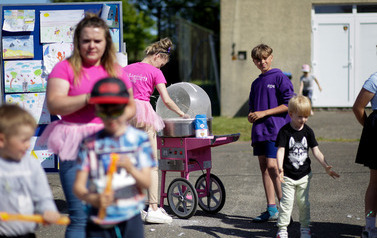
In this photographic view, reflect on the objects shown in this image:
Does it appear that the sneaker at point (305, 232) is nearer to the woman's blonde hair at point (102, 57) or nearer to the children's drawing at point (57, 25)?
the woman's blonde hair at point (102, 57)

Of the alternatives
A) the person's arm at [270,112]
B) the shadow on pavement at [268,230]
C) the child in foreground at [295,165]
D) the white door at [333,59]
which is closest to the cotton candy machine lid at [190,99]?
the person's arm at [270,112]

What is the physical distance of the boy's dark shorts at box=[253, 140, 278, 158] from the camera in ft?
19.9

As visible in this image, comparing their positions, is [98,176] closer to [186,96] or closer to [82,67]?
[82,67]

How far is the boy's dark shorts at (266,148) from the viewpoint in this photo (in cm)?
607

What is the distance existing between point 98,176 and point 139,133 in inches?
13.4

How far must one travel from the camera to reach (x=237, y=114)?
53.7ft

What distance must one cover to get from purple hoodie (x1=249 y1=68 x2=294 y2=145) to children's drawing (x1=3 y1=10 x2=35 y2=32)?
115 inches

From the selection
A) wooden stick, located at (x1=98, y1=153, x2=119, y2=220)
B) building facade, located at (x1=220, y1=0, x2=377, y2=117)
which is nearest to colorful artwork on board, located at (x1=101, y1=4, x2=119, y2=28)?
wooden stick, located at (x1=98, y1=153, x2=119, y2=220)

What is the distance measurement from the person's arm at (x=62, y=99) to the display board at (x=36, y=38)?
3171 mm

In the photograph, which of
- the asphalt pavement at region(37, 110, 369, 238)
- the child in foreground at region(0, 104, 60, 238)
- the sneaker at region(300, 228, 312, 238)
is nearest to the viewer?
the child in foreground at region(0, 104, 60, 238)

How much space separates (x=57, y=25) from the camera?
7.09 meters

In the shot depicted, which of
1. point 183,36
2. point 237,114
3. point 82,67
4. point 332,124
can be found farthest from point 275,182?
point 183,36

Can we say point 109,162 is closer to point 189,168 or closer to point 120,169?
point 120,169

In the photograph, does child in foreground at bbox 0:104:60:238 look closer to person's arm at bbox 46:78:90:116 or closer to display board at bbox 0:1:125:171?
person's arm at bbox 46:78:90:116
